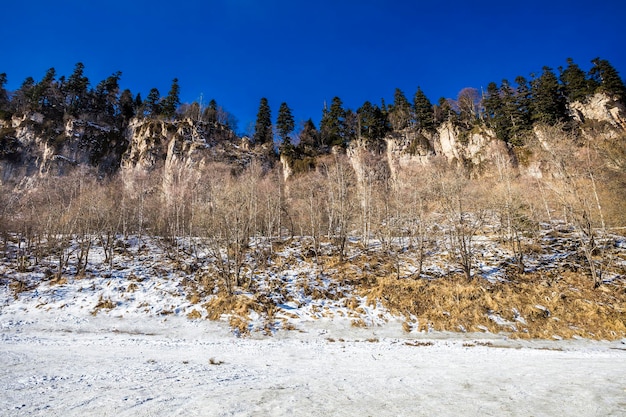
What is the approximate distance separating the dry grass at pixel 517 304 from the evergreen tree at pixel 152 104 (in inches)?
2645

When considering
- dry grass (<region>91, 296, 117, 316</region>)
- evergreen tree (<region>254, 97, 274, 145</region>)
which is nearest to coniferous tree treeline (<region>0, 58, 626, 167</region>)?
evergreen tree (<region>254, 97, 274, 145</region>)

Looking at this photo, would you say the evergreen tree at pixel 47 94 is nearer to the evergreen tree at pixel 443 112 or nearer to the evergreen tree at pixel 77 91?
the evergreen tree at pixel 77 91

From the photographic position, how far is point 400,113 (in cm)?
5934

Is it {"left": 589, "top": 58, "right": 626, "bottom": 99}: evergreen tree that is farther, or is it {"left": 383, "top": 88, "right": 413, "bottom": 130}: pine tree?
{"left": 383, "top": 88, "right": 413, "bottom": 130}: pine tree

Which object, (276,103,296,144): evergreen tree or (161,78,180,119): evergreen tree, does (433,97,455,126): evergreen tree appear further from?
(161,78,180,119): evergreen tree

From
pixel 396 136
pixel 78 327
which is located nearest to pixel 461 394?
pixel 78 327

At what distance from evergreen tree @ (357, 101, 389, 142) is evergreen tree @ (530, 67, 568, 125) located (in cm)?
2439

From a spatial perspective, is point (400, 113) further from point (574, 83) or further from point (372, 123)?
point (574, 83)

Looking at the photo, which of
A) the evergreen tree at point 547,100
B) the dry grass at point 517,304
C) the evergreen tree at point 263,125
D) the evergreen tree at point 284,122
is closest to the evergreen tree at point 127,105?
the evergreen tree at point 263,125

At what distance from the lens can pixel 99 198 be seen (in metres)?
25.6

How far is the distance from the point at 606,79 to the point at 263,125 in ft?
205

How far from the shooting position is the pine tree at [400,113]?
5872cm

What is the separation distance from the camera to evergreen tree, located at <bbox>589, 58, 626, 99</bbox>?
47450 mm

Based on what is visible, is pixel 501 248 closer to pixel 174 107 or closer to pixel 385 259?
pixel 385 259
